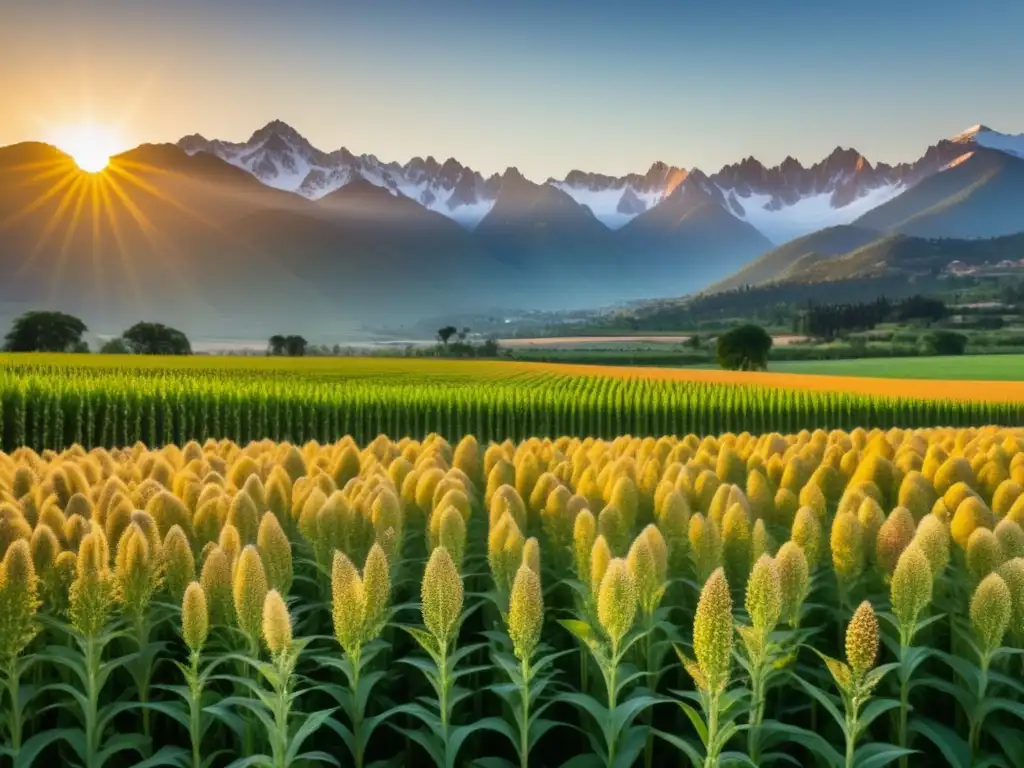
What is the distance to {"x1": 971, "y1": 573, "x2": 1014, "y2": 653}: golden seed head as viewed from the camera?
9.51ft

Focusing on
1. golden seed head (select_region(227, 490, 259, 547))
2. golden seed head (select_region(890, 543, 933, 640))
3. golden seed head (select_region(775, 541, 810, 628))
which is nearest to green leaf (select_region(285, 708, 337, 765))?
golden seed head (select_region(227, 490, 259, 547))

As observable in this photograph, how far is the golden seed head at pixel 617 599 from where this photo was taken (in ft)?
8.70

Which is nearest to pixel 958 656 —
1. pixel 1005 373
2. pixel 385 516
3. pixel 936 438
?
pixel 385 516

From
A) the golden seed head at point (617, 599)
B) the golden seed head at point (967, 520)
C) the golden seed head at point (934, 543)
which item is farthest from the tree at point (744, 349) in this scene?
the golden seed head at point (617, 599)

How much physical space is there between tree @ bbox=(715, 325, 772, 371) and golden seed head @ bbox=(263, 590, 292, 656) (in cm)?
6939

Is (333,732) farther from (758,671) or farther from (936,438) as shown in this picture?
(936,438)

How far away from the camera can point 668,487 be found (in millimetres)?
4105

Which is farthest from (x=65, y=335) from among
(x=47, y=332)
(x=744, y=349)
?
(x=744, y=349)

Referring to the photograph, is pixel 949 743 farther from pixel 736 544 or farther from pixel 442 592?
pixel 442 592

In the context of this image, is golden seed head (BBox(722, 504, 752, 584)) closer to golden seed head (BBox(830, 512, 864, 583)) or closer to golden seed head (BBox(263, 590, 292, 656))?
golden seed head (BBox(830, 512, 864, 583))

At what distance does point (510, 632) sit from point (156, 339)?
76511 millimetres

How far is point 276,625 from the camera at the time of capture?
8.45 ft

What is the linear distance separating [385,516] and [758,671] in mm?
1545

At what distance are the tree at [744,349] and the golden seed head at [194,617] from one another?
6926 centimetres
